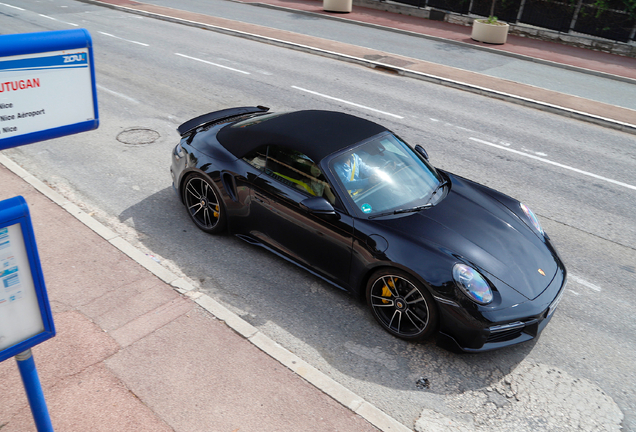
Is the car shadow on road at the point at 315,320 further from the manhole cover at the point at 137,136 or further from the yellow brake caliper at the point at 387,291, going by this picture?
the manhole cover at the point at 137,136

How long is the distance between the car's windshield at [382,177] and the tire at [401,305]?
692mm

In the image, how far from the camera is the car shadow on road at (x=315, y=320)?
4.43 m

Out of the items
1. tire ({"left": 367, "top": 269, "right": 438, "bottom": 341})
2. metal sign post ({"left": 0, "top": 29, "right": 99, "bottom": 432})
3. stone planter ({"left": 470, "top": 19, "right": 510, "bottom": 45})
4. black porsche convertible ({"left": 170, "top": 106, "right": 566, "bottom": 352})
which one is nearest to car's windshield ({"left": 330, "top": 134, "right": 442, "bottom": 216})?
black porsche convertible ({"left": 170, "top": 106, "right": 566, "bottom": 352})

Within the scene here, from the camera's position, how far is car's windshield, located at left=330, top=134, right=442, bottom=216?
5.07 meters

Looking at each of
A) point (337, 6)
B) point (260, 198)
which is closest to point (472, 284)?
point (260, 198)

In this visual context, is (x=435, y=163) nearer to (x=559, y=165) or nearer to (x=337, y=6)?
(x=559, y=165)

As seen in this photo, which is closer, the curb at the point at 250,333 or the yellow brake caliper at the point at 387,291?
the curb at the point at 250,333

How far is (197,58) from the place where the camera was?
14.9 m

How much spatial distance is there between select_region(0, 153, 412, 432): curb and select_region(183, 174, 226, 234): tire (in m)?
0.87

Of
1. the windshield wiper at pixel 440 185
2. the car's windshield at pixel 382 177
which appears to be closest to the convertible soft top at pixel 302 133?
the car's windshield at pixel 382 177

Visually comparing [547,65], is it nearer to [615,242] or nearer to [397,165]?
[615,242]

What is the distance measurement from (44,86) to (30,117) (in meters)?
0.16

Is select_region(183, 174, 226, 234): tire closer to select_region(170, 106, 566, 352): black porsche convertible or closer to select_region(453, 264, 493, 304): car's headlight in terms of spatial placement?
select_region(170, 106, 566, 352): black porsche convertible

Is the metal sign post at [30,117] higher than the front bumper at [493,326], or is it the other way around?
the metal sign post at [30,117]
